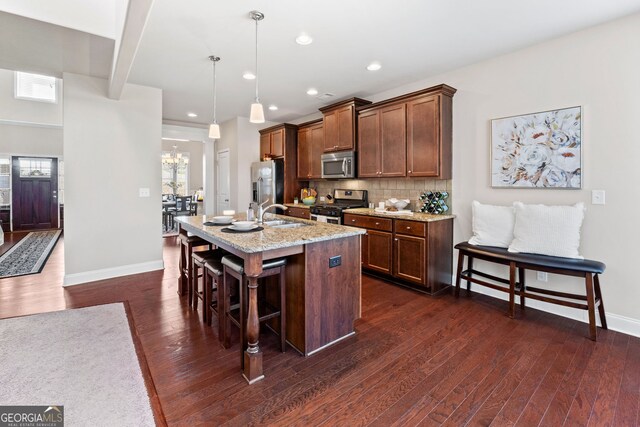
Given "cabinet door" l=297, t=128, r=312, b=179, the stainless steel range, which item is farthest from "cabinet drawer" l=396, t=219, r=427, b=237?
"cabinet door" l=297, t=128, r=312, b=179

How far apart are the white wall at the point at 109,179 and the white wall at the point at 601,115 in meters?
4.52

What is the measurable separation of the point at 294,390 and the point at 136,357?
121 centimetres

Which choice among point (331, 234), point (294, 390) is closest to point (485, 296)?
point (331, 234)

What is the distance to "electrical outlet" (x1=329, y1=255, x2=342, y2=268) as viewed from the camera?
2344 mm

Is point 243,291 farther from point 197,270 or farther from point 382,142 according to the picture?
point 382,142

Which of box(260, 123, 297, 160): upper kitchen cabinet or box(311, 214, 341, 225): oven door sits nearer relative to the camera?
box(311, 214, 341, 225): oven door

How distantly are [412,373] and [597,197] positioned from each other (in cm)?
231

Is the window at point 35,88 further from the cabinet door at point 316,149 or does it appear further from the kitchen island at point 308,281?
the kitchen island at point 308,281

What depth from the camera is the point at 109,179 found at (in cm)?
409

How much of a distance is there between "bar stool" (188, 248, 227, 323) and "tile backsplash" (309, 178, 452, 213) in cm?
261

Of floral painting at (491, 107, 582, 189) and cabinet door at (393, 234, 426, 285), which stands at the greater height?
floral painting at (491, 107, 582, 189)

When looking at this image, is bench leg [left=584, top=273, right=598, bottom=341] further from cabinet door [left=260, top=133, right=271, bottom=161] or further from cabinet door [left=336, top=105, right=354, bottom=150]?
cabinet door [left=260, top=133, right=271, bottom=161]

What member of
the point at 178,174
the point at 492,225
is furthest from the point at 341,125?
the point at 178,174

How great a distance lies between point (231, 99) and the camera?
16.3 feet
